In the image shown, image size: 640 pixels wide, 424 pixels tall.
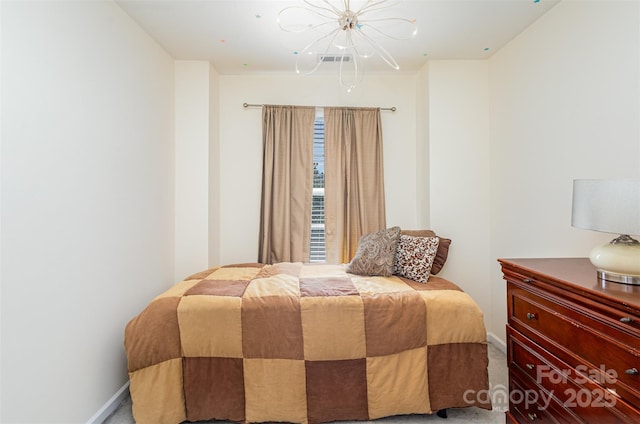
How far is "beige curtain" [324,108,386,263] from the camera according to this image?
3127 millimetres

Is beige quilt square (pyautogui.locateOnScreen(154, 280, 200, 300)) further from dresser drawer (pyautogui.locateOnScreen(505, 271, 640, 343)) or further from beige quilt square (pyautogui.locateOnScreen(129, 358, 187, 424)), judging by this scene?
dresser drawer (pyautogui.locateOnScreen(505, 271, 640, 343))

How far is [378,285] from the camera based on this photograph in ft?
6.79

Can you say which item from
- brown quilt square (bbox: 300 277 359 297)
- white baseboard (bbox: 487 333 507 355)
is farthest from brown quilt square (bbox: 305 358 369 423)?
white baseboard (bbox: 487 333 507 355)

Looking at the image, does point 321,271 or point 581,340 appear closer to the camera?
point 581,340

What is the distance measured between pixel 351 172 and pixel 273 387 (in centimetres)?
208

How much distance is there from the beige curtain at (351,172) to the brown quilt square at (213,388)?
5.21ft

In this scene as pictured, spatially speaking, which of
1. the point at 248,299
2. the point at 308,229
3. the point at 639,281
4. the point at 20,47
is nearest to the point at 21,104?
the point at 20,47

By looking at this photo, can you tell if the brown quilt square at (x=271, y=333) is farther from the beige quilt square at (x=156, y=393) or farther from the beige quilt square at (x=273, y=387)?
the beige quilt square at (x=156, y=393)

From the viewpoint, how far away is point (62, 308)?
1.54 meters

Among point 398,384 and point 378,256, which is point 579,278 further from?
point 378,256

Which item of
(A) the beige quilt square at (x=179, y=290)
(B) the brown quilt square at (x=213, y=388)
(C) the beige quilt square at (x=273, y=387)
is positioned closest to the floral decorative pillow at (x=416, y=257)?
(C) the beige quilt square at (x=273, y=387)

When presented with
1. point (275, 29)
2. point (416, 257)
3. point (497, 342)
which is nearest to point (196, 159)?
point (275, 29)

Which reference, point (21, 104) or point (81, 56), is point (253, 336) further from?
point (81, 56)

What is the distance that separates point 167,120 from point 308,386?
242 cm
